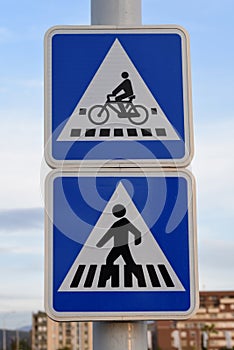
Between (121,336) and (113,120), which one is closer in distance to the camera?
(121,336)

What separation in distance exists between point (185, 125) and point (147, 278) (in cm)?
49

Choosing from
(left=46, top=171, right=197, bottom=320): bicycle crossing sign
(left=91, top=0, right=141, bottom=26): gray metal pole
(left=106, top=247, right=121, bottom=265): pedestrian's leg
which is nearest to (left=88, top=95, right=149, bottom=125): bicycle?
(left=46, top=171, right=197, bottom=320): bicycle crossing sign

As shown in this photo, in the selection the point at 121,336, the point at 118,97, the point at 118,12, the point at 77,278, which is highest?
the point at 118,12

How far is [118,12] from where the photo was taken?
8.77 ft

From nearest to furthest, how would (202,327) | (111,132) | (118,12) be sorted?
(111,132), (118,12), (202,327)

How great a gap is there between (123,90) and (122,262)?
0.54 meters

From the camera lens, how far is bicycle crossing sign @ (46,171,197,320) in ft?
7.99

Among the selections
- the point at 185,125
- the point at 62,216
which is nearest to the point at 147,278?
the point at 62,216

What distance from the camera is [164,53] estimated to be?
2641 mm

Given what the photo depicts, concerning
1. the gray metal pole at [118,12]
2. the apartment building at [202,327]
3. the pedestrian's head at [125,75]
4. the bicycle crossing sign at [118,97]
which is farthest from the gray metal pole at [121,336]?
the apartment building at [202,327]

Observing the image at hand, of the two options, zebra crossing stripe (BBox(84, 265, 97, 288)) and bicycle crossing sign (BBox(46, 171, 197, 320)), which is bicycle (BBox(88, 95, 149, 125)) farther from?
zebra crossing stripe (BBox(84, 265, 97, 288))

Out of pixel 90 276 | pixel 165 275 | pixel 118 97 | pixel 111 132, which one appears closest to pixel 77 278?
pixel 90 276

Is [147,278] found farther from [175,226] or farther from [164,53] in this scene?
[164,53]

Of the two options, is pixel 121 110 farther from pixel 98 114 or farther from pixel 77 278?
pixel 77 278
